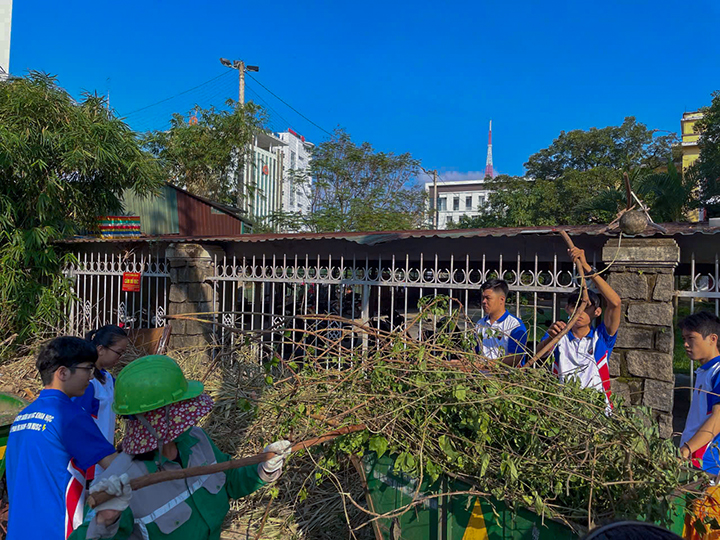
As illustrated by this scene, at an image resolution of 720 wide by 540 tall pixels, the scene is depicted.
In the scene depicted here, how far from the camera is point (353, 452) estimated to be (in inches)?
88.0

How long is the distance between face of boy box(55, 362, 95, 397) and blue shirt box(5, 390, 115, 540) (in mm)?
113

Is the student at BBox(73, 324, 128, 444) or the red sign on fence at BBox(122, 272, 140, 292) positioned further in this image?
the red sign on fence at BBox(122, 272, 140, 292)

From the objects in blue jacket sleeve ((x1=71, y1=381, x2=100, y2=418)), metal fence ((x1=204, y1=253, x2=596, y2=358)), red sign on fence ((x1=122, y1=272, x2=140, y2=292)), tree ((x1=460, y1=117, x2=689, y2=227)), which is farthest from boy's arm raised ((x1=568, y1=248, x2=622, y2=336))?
tree ((x1=460, y1=117, x2=689, y2=227))

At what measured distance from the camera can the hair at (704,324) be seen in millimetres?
2574

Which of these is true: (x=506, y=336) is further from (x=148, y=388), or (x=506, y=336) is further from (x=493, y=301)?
(x=148, y=388)

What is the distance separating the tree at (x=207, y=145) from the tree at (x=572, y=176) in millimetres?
10641

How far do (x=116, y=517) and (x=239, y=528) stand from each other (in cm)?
199

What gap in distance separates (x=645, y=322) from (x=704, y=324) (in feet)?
4.07

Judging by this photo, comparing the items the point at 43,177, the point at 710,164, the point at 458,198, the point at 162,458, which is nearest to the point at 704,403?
the point at 162,458

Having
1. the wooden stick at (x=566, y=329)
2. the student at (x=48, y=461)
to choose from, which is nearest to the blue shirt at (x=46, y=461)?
the student at (x=48, y=461)

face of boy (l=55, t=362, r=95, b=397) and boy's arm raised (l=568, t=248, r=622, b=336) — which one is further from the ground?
boy's arm raised (l=568, t=248, r=622, b=336)

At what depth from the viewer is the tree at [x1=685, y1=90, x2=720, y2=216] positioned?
14094 millimetres

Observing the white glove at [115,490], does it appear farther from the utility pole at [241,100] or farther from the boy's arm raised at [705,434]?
the utility pole at [241,100]

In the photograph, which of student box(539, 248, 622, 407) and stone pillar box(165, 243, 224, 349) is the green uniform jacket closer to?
student box(539, 248, 622, 407)
